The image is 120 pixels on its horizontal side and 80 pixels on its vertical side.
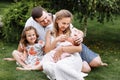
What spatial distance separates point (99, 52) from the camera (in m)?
7.44

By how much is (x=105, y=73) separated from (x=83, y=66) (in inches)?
18.1

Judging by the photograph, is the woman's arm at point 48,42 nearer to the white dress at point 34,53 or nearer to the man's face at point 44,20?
the man's face at point 44,20

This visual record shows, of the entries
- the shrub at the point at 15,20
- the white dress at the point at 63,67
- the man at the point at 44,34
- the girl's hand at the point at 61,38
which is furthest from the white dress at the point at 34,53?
the shrub at the point at 15,20

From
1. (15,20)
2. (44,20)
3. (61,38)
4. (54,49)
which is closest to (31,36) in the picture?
(44,20)

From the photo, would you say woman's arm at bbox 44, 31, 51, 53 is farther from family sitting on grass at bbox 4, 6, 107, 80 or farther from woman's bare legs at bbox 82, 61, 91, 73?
woman's bare legs at bbox 82, 61, 91, 73

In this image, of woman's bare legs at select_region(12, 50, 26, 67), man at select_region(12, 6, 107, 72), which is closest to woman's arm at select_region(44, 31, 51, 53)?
man at select_region(12, 6, 107, 72)

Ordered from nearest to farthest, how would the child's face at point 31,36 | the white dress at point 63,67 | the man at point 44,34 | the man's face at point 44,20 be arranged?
the white dress at point 63,67, the man's face at point 44,20, the man at point 44,34, the child's face at point 31,36

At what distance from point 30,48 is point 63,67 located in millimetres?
1036

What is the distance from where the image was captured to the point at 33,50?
235 inches

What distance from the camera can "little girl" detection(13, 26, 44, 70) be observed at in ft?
19.4

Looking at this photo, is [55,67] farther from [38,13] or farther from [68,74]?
[38,13]

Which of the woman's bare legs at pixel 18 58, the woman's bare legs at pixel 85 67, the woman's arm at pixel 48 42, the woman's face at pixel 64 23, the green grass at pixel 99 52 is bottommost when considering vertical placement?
the green grass at pixel 99 52

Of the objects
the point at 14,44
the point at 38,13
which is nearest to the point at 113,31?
the point at 14,44

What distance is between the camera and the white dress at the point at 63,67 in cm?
516
